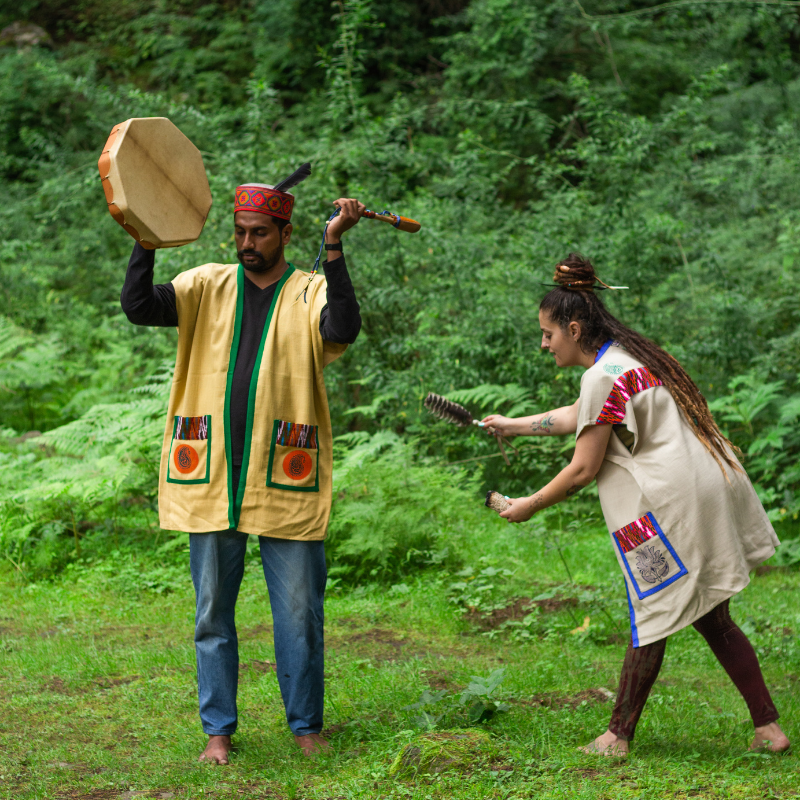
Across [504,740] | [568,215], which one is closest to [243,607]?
[504,740]

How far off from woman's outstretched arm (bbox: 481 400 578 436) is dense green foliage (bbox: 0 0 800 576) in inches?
90.5

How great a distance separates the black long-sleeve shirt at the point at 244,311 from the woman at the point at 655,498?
834 millimetres

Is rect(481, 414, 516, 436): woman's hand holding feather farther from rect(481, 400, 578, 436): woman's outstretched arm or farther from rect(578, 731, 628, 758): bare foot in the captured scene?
rect(578, 731, 628, 758): bare foot

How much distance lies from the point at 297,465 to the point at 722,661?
1855 mm

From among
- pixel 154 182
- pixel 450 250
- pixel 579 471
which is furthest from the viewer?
pixel 450 250

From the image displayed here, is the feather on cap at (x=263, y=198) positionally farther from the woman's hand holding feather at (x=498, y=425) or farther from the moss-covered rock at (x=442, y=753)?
the moss-covered rock at (x=442, y=753)

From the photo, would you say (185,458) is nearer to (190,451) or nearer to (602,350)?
(190,451)

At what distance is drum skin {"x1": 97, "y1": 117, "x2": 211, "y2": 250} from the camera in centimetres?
316

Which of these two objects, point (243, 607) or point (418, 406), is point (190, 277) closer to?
point (243, 607)

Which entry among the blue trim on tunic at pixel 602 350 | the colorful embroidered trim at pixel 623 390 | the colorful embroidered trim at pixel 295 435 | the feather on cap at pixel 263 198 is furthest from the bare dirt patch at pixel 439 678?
the feather on cap at pixel 263 198

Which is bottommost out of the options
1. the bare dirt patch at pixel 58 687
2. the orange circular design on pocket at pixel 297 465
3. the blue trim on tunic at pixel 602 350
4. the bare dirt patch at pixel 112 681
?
the bare dirt patch at pixel 112 681

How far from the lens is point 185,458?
347 cm

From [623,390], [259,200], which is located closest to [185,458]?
[259,200]

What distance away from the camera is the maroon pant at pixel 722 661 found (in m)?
3.24
